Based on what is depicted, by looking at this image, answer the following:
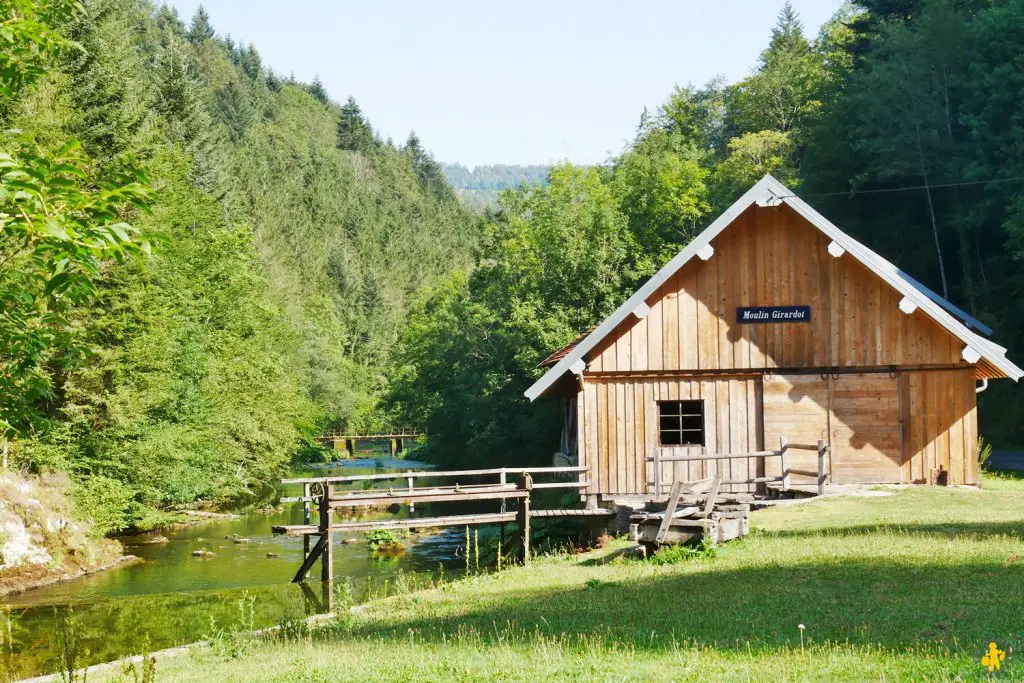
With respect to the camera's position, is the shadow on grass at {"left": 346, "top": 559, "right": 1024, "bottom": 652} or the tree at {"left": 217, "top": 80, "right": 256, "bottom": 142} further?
the tree at {"left": 217, "top": 80, "right": 256, "bottom": 142}

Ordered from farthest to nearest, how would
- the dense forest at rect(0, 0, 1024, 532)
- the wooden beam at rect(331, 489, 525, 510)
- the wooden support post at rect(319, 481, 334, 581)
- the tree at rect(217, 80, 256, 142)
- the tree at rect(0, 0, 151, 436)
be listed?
the tree at rect(217, 80, 256, 142), the dense forest at rect(0, 0, 1024, 532), the wooden support post at rect(319, 481, 334, 581), the wooden beam at rect(331, 489, 525, 510), the tree at rect(0, 0, 151, 436)

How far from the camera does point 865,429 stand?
2472 cm

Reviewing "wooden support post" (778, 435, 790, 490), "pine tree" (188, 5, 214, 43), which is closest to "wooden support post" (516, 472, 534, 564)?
"wooden support post" (778, 435, 790, 490)

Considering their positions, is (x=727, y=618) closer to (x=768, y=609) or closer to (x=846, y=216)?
(x=768, y=609)

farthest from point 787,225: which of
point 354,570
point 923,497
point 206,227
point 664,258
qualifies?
point 206,227

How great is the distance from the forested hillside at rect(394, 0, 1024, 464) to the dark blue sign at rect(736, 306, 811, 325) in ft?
43.3

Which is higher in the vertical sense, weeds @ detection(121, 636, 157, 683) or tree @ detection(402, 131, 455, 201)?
tree @ detection(402, 131, 455, 201)

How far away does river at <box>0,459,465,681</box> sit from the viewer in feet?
61.9

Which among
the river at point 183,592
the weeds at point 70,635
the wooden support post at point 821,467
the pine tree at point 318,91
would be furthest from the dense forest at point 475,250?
the pine tree at point 318,91

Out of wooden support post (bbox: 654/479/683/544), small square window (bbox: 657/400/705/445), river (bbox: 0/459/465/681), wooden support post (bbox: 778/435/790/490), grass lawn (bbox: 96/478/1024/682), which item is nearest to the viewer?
grass lawn (bbox: 96/478/1024/682)

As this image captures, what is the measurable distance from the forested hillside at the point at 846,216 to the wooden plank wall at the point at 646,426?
1413 cm

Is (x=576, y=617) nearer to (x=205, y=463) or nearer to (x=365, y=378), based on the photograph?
(x=205, y=463)

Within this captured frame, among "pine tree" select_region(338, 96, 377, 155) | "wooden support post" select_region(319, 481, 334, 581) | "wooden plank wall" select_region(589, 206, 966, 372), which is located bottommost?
"wooden support post" select_region(319, 481, 334, 581)

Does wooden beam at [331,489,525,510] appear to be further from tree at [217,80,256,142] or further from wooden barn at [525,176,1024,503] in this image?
tree at [217,80,256,142]
